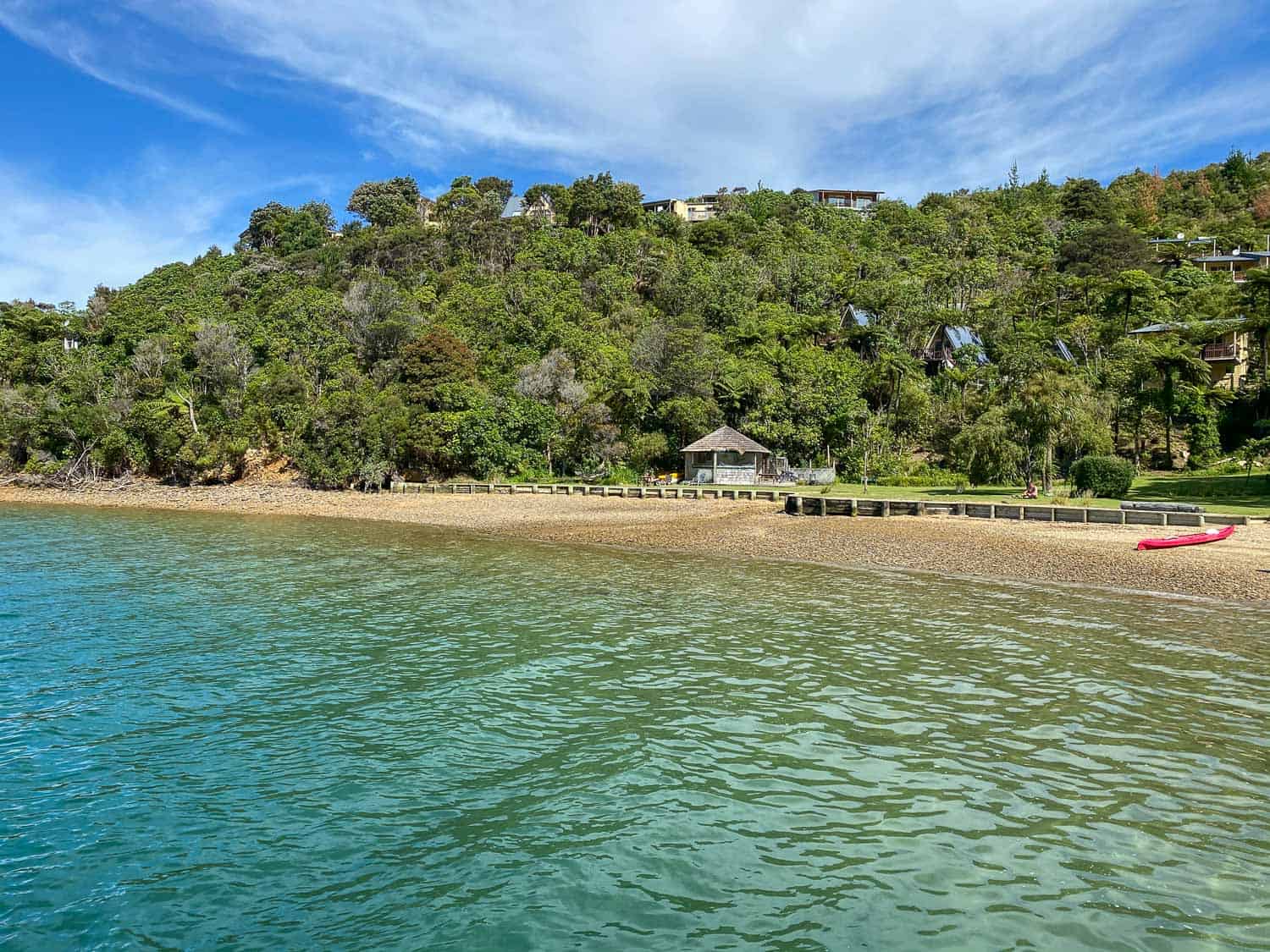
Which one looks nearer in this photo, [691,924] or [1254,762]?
[691,924]

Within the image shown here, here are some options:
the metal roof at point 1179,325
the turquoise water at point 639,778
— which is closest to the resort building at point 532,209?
the metal roof at point 1179,325

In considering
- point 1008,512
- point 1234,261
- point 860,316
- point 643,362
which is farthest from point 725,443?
point 1234,261

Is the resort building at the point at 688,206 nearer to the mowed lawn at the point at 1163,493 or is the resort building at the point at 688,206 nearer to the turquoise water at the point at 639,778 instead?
the mowed lawn at the point at 1163,493

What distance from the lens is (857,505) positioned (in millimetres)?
31203

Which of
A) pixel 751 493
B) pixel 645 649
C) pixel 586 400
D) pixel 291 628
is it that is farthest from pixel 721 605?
pixel 586 400

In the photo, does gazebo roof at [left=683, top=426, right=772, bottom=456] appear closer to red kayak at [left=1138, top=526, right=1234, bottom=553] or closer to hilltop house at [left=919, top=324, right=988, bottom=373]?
hilltop house at [left=919, top=324, right=988, bottom=373]

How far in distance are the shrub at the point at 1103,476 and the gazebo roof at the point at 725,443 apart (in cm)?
1773

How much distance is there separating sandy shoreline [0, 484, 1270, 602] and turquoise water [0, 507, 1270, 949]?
10.4 ft

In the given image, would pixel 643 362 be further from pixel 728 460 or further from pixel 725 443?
pixel 725 443

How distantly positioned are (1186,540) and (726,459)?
92.1 feet

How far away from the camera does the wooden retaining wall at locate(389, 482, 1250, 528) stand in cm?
2461

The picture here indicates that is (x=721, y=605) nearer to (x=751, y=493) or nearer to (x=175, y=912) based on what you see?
(x=175, y=912)

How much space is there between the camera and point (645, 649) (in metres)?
12.8

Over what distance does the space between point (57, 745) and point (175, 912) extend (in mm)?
4612
